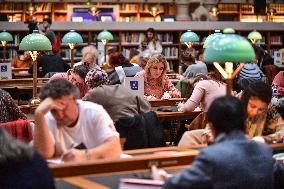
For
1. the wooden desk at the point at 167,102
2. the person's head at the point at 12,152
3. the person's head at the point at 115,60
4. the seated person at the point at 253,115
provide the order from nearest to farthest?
the person's head at the point at 12,152
the seated person at the point at 253,115
the wooden desk at the point at 167,102
the person's head at the point at 115,60

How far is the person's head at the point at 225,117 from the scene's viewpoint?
12.1ft

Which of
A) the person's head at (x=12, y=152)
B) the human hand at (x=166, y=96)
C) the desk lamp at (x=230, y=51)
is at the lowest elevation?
the human hand at (x=166, y=96)

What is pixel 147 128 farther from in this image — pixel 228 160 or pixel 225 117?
pixel 228 160

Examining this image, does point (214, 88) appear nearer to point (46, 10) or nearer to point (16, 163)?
point (16, 163)

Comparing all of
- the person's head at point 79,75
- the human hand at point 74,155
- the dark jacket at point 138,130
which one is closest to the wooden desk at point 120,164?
the human hand at point 74,155

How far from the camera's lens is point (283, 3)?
2056 centimetres

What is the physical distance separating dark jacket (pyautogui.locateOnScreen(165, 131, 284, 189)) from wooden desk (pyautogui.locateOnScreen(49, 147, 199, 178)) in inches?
22.2

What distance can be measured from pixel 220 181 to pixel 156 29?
1436cm

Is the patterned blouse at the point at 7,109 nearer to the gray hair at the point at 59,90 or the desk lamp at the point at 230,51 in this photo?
the gray hair at the point at 59,90

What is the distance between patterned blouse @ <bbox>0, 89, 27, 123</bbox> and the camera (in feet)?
20.3

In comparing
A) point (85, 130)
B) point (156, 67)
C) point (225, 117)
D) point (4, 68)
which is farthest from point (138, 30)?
point (225, 117)

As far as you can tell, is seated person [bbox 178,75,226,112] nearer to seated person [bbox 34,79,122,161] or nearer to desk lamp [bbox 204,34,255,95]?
desk lamp [bbox 204,34,255,95]

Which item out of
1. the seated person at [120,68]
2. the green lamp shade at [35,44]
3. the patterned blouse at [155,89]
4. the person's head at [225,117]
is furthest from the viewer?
the seated person at [120,68]

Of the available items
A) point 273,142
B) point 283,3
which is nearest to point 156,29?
point 283,3
